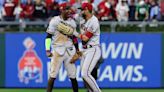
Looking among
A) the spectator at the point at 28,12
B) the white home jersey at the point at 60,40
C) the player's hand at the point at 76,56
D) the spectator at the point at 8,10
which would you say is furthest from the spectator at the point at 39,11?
the player's hand at the point at 76,56

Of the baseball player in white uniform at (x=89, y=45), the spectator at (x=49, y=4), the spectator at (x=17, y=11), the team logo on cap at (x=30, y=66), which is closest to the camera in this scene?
the baseball player in white uniform at (x=89, y=45)

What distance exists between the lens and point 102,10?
722 inches

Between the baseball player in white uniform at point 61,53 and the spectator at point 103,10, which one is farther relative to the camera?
the spectator at point 103,10

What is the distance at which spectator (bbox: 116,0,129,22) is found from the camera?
18328 millimetres

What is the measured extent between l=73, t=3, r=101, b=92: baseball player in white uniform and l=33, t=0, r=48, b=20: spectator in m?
5.75

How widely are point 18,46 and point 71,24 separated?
11.8ft

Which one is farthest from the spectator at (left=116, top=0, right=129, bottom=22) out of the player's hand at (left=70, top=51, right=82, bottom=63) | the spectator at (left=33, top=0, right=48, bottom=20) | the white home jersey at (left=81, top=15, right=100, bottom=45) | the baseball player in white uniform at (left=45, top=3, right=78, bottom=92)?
the white home jersey at (left=81, top=15, right=100, bottom=45)

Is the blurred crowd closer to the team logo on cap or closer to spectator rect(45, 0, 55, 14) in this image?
spectator rect(45, 0, 55, 14)

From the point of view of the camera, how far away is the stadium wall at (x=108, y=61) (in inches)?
639

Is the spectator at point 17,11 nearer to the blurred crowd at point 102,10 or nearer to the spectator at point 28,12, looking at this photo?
the blurred crowd at point 102,10

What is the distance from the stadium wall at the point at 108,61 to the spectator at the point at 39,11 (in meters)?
2.03

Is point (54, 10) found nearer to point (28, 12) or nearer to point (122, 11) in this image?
point (28, 12)

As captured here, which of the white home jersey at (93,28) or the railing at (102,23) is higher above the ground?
the white home jersey at (93,28)

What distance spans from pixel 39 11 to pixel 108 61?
317 cm
